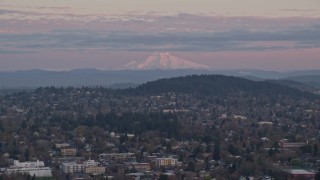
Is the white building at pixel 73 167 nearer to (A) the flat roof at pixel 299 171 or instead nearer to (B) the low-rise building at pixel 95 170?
(B) the low-rise building at pixel 95 170

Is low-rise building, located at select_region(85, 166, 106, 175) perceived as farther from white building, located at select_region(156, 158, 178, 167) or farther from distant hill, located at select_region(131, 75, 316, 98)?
distant hill, located at select_region(131, 75, 316, 98)

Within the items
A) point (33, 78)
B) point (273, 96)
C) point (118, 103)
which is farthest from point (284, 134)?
point (33, 78)

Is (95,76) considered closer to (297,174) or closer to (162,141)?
(162,141)

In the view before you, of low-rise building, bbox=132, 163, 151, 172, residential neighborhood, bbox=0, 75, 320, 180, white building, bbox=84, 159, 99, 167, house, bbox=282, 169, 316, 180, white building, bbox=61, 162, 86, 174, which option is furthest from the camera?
white building, bbox=84, 159, 99, 167

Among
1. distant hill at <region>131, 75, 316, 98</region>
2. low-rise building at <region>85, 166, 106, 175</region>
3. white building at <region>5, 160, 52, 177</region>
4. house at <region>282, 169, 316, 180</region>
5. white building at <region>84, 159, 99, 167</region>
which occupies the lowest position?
low-rise building at <region>85, 166, 106, 175</region>

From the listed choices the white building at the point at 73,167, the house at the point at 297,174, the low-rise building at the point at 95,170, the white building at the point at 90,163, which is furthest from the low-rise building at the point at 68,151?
the house at the point at 297,174

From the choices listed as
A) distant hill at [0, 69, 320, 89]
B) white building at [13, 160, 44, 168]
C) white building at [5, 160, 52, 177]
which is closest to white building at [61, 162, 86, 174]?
white building at [5, 160, 52, 177]

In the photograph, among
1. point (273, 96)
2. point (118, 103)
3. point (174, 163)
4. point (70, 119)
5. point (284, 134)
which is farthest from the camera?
point (273, 96)

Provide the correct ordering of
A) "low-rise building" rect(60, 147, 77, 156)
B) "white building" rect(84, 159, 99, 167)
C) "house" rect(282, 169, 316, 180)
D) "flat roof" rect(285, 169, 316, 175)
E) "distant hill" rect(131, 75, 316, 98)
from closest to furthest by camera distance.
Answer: "house" rect(282, 169, 316, 180)
"flat roof" rect(285, 169, 316, 175)
"white building" rect(84, 159, 99, 167)
"low-rise building" rect(60, 147, 77, 156)
"distant hill" rect(131, 75, 316, 98)

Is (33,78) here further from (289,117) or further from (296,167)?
(296,167)
